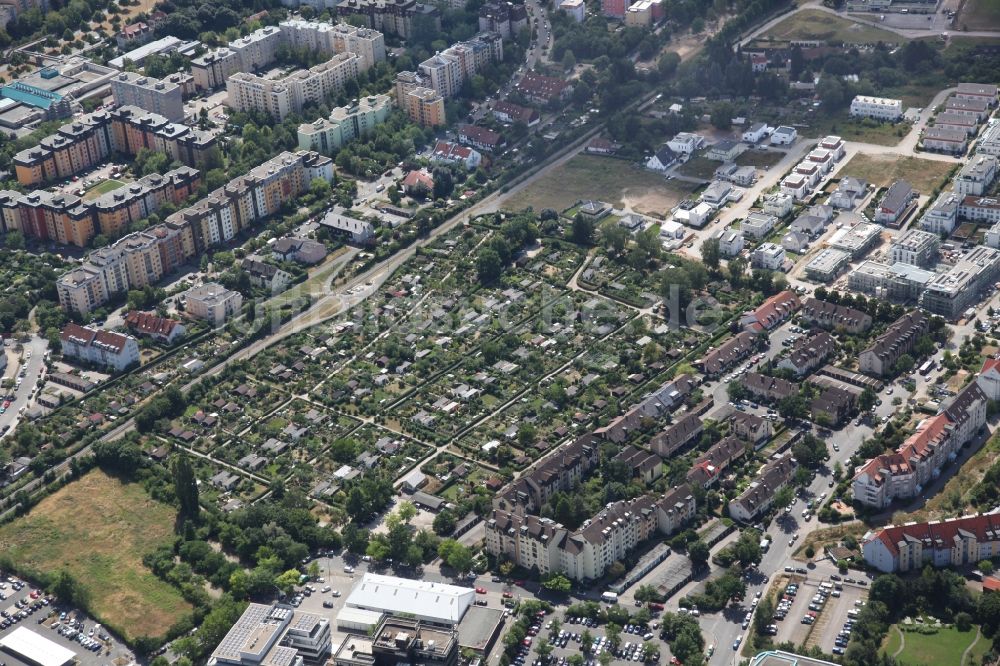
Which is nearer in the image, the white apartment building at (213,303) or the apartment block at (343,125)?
the white apartment building at (213,303)

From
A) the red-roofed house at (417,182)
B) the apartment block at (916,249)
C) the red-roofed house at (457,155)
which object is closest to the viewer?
the apartment block at (916,249)

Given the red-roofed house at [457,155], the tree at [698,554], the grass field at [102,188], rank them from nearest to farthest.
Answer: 1. the tree at [698,554]
2. the grass field at [102,188]
3. the red-roofed house at [457,155]

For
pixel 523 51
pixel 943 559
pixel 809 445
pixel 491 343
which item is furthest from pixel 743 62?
pixel 943 559

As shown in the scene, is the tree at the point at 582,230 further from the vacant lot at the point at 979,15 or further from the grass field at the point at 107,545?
the vacant lot at the point at 979,15

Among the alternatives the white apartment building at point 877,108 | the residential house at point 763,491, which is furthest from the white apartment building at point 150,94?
the residential house at point 763,491

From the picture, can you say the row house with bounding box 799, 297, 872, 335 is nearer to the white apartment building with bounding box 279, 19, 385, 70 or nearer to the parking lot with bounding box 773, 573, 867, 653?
the parking lot with bounding box 773, 573, 867, 653

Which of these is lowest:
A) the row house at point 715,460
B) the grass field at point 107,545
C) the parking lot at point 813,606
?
the grass field at point 107,545

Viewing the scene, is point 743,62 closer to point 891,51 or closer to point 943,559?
point 891,51

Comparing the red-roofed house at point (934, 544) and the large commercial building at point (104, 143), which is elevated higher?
the red-roofed house at point (934, 544)
